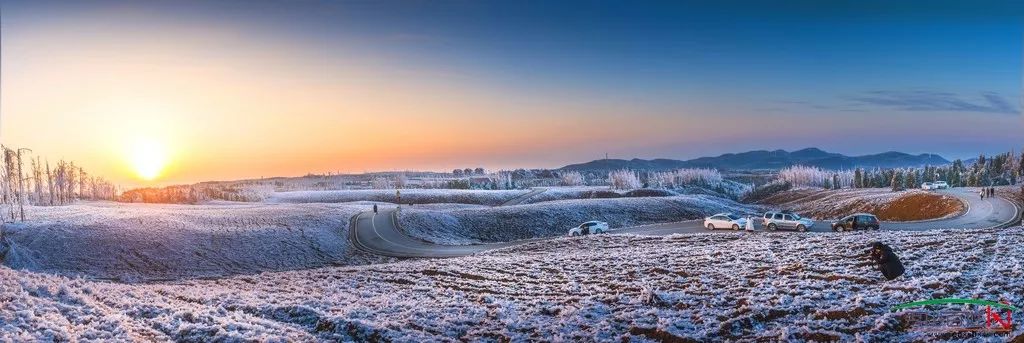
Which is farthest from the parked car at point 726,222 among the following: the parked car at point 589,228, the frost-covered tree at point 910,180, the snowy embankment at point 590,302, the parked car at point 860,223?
the frost-covered tree at point 910,180

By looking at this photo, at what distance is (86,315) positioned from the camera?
579 inches

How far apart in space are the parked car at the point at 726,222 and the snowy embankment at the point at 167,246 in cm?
2874

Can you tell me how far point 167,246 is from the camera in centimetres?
4659

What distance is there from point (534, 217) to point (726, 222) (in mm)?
28591

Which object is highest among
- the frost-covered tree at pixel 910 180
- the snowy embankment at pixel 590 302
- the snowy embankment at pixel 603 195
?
the snowy embankment at pixel 590 302

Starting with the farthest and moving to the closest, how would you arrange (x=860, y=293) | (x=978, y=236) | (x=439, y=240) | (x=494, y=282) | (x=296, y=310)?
1. (x=439, y=240)
2. (x=978, y=236)
3. (x=494, y=282)
4. (x=296, y=310)
5. (x=860, y=293)

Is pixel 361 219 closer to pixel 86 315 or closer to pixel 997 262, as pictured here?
pixel 86 315

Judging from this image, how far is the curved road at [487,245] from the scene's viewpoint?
154 feet

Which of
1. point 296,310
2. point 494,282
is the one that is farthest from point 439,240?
point 296,310

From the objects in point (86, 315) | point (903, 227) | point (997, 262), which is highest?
point (86, 315)

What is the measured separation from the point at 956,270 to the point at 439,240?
44.5m

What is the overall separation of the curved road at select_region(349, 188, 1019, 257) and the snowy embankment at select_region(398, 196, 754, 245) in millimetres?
2735

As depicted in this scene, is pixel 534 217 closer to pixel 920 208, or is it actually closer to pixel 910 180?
pixel 920 208

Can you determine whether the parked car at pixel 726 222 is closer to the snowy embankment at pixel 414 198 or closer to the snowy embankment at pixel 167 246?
the snowy embankment at pixel 167 246
